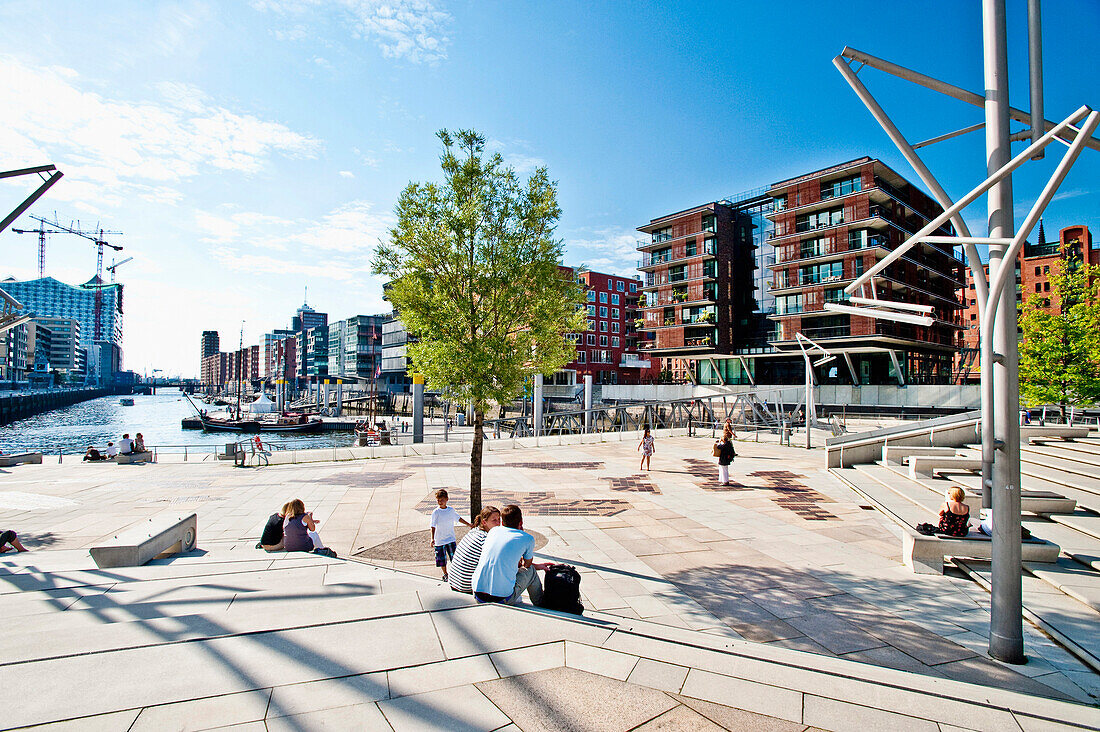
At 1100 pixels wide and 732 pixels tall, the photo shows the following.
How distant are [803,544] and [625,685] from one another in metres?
7.01

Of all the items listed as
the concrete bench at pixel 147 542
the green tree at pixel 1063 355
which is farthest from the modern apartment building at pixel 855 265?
the concrete bench at pixel 147 542

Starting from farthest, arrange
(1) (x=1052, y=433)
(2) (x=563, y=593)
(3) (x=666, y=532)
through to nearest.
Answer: (1) (x=1052, y=433) → (3) (x=666, y=532) → (2) (x=563, y=593)

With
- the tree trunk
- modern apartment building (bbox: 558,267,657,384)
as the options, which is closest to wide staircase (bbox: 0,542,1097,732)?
the tree trunk

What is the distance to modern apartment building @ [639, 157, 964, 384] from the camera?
156ft

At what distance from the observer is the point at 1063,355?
20797 mm

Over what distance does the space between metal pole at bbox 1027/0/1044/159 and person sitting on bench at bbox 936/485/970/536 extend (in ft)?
15.6

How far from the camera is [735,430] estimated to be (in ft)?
105

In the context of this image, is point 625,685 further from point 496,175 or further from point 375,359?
point 375,359

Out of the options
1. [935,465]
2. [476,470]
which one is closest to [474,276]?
[476,470]

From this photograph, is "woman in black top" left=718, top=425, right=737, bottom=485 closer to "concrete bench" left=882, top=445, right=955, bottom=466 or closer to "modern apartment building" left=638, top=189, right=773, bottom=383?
"concrete bench" left=882, top=445, right=955, bottom=466

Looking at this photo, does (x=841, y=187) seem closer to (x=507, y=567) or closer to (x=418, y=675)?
(x=507, y=567)

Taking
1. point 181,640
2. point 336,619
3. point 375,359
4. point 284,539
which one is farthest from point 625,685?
point 375,359

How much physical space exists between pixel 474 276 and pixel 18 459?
23563 millimetres

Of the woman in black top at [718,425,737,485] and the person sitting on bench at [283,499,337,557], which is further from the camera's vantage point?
the woman in black top at [718,425,737,485]
